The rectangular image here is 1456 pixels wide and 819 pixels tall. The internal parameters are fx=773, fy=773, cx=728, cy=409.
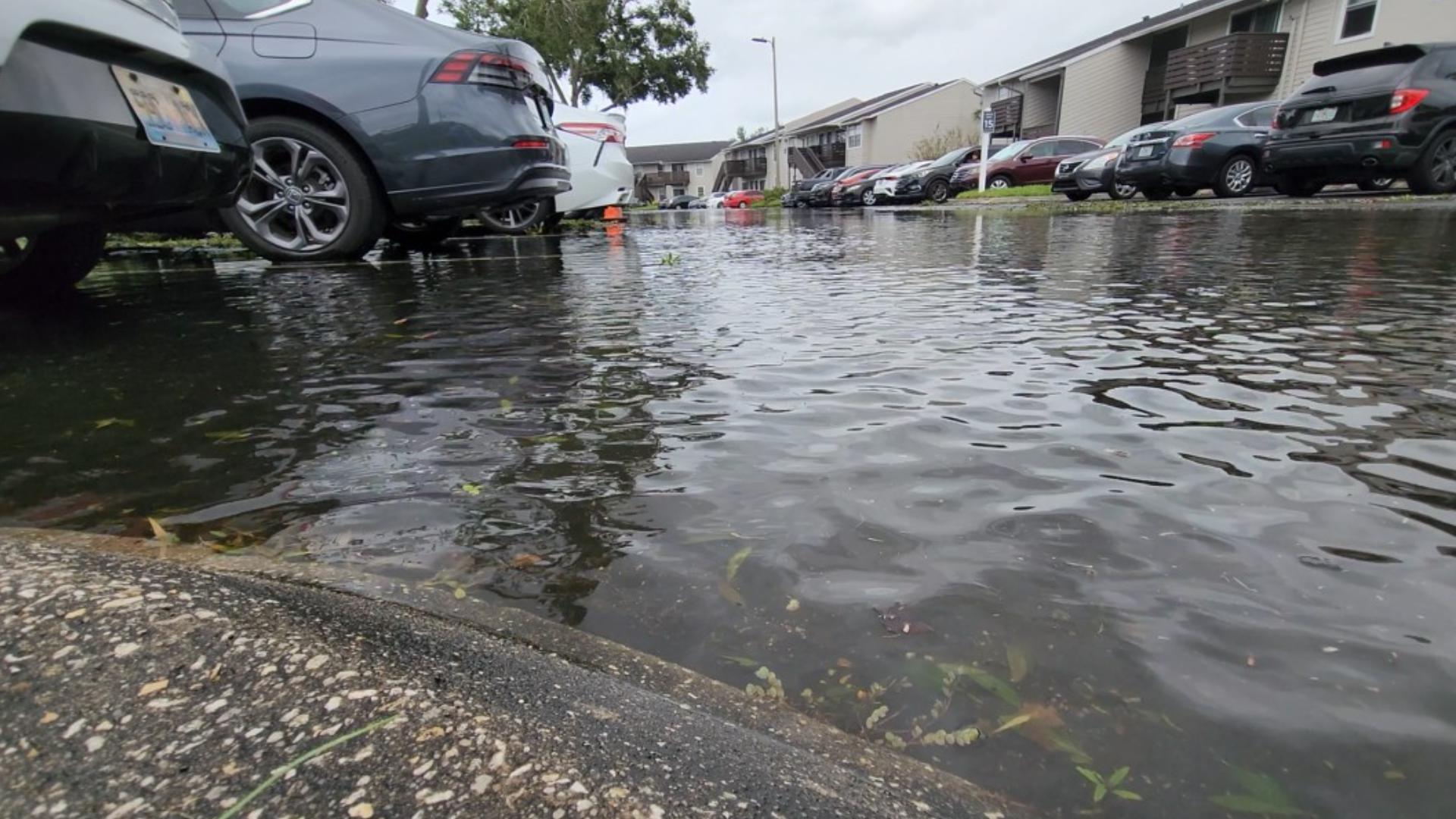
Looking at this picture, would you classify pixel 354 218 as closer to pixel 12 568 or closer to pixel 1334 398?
pixel 12 568

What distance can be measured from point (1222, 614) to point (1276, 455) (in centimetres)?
86

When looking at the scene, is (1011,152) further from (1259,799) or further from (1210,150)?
(1259,799)

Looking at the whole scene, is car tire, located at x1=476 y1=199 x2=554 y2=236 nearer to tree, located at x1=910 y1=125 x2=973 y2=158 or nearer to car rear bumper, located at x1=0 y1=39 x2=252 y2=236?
car rear bumper, located at x1=0 y1=39 x2=252 y2=236

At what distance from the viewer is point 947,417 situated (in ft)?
7.70

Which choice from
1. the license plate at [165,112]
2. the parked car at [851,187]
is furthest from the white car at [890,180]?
the license plate at [165,112]

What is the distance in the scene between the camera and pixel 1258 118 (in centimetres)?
1143

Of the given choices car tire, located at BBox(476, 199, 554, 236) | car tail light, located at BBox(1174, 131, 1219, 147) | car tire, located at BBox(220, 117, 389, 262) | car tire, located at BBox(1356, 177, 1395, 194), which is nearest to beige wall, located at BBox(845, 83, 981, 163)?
car tire, located at BBox(1356, 177, 1395, 194)

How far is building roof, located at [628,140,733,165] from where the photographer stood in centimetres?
8625

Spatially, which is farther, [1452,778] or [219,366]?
[219,366]

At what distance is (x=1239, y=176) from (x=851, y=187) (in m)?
15.6

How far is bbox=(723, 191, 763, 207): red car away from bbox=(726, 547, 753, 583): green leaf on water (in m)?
44.6

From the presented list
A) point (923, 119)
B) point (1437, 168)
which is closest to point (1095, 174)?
point (1437, 168)

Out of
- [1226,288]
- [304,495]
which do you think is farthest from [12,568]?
[1226,288]

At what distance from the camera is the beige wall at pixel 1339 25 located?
664 inches
